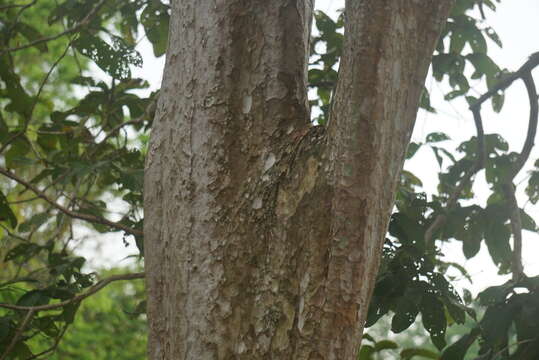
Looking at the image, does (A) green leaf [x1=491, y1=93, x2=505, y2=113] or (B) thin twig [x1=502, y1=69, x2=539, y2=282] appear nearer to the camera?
(B) thin twig [x1=502, y1=69, x2=539, y2=282]

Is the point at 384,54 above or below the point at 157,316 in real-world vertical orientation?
above

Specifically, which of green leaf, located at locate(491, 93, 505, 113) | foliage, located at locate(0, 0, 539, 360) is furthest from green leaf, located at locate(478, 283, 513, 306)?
green leaf, located at locate(491, 93, 505, 113)

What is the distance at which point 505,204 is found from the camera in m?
2.03

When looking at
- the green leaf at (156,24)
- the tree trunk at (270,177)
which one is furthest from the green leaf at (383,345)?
the green leaf at (156,24)

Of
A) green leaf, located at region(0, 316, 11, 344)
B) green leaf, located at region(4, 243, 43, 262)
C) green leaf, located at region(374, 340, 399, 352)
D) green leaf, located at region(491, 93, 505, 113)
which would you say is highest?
green leaf, located at region(491, 93, 505, 113)

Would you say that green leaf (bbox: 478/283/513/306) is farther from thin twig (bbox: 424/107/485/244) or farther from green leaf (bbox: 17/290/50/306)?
green leaf (bbox: 17/290/50/306)

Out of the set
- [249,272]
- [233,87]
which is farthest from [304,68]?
[249,272]

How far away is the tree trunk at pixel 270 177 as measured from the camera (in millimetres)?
1198

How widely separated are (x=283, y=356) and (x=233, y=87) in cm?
61

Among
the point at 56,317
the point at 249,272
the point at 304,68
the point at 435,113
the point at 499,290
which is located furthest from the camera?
the point at 435,113

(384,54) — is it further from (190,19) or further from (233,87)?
(190,19)

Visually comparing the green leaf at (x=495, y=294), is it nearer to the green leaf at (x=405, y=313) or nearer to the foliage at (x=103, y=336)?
the green leaf at (x=405, y=313)

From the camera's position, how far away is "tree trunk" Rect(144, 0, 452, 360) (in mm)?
1198

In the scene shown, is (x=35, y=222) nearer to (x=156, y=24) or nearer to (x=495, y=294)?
(x=156, y=24)
